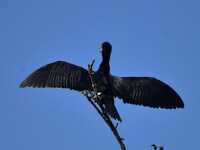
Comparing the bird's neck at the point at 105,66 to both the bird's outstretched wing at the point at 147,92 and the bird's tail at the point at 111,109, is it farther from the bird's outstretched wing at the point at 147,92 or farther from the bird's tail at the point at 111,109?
the bird's tail at the point at 111,109

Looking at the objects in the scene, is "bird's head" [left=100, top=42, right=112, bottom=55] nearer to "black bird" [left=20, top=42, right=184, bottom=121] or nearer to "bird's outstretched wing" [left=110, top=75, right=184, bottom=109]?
"black bird" [left=20, top=42, right=184, bottom=121]

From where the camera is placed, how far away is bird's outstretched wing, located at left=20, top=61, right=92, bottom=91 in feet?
43.8

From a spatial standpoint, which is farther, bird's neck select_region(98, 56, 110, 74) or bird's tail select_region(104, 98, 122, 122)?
bird's neck select_region(98, 56, 110, 74)

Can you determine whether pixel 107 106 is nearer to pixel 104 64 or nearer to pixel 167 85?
pixel 104 64

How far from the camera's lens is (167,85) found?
48.0ft

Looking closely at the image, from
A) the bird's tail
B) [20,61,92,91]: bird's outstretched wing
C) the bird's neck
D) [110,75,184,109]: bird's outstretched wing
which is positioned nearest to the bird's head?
the bird's neck

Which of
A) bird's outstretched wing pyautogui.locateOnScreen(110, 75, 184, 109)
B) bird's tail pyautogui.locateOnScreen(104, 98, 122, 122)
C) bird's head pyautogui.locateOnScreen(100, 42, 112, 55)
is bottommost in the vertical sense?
bird's tail pyautogui.locateOnScreen(104, 98, 122, 122)

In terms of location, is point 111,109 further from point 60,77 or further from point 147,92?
point 147,92

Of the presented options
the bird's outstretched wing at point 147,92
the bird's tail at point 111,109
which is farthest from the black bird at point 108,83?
the bird's tail at point 111,109

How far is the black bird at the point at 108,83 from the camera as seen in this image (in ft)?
42.8

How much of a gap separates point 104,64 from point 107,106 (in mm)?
1731

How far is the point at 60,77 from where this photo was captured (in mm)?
13641

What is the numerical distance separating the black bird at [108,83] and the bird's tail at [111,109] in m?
0.16

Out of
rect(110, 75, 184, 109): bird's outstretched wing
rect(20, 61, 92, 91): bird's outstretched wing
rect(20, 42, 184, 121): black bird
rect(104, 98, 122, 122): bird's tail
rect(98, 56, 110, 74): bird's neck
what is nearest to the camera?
rect(104, 98, 122, 122): bird's tail
